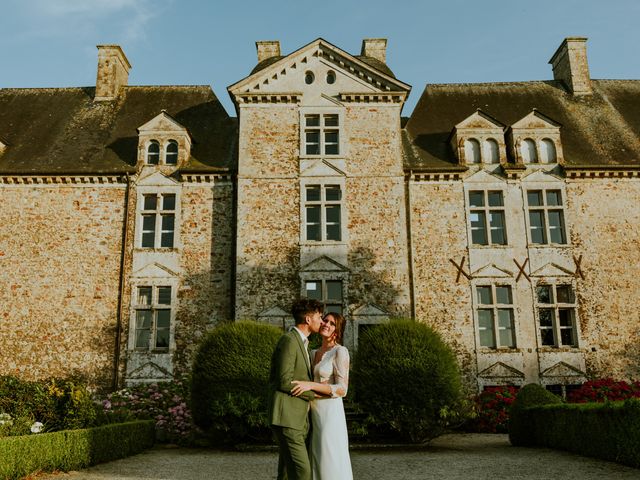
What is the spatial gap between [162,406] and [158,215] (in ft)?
19.7

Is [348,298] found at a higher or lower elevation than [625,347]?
higher

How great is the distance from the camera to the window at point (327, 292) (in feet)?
57.9

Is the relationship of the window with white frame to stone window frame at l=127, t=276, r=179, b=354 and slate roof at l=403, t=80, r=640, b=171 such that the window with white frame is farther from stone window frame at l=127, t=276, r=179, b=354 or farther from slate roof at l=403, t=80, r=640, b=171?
slate roof at l=403, t=80, r=640, b=171

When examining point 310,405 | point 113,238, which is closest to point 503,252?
point 113,238

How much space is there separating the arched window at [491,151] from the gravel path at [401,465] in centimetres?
969

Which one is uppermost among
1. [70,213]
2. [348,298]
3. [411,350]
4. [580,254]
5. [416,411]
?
[70,213]

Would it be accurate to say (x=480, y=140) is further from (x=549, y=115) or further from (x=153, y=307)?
(x=153, y=307)

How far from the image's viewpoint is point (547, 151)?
19.4 meters

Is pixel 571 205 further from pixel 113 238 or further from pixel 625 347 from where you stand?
pixel 113 238

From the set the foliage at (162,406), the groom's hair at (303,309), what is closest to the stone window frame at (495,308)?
the foliage at (162,406)

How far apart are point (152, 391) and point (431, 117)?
13445 mm

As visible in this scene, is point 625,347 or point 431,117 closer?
point 625,347

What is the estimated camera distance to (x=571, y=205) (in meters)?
18.8

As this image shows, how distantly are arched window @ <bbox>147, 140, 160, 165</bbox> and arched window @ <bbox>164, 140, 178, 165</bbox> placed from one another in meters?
0.29
